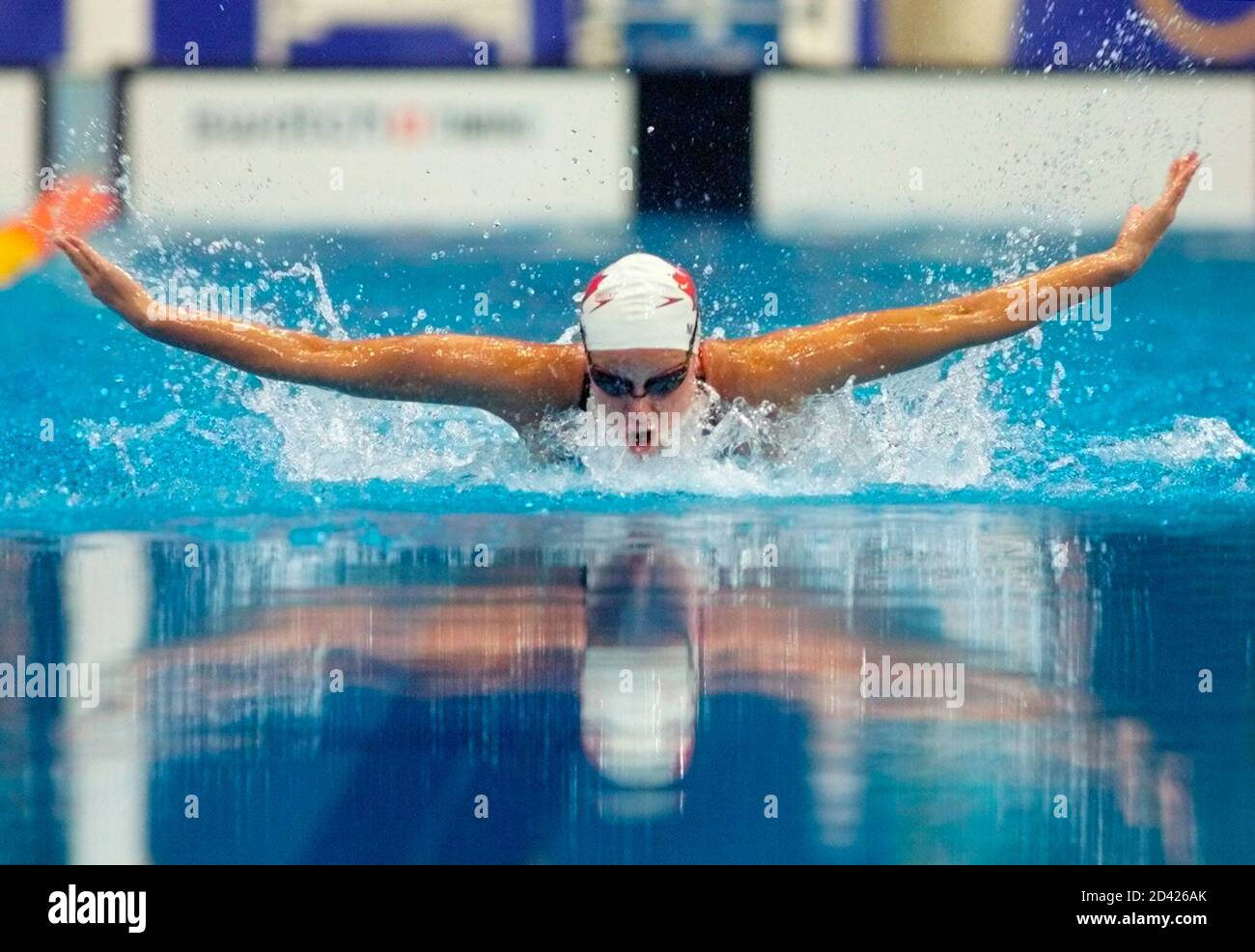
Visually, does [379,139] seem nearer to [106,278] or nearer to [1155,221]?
[106,278]

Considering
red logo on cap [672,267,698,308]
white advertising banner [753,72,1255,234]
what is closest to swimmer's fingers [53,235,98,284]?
red logo on cap [672,267,698,308]

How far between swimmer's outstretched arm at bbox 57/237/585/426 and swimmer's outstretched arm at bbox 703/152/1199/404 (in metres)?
0.50

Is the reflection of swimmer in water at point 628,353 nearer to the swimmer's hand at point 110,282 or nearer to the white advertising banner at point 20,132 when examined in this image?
the swimmer's hand at point 110,282

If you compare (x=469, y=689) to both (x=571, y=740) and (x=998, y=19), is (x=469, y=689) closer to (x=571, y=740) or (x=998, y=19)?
(x=571, y=740)

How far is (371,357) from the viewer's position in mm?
4988

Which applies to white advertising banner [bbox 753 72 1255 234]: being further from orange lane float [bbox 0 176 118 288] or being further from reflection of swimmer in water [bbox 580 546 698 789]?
reflection of swimmer in water [bbox 580 546 698 789]

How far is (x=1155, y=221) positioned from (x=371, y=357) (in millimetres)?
2334

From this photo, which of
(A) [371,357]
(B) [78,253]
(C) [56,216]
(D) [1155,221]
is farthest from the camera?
(C) [56,216]

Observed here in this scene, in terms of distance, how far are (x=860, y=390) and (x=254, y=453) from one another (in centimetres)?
297

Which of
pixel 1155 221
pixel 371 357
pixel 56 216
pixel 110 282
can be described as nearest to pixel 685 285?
pixel 371 357

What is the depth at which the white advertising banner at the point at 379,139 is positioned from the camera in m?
11.1

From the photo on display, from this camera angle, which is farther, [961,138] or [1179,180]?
[961,138]

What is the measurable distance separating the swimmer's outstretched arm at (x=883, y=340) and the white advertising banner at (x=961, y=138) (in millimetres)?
6046

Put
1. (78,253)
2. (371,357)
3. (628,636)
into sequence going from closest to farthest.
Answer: (628,636), (78,253), (371,357)
